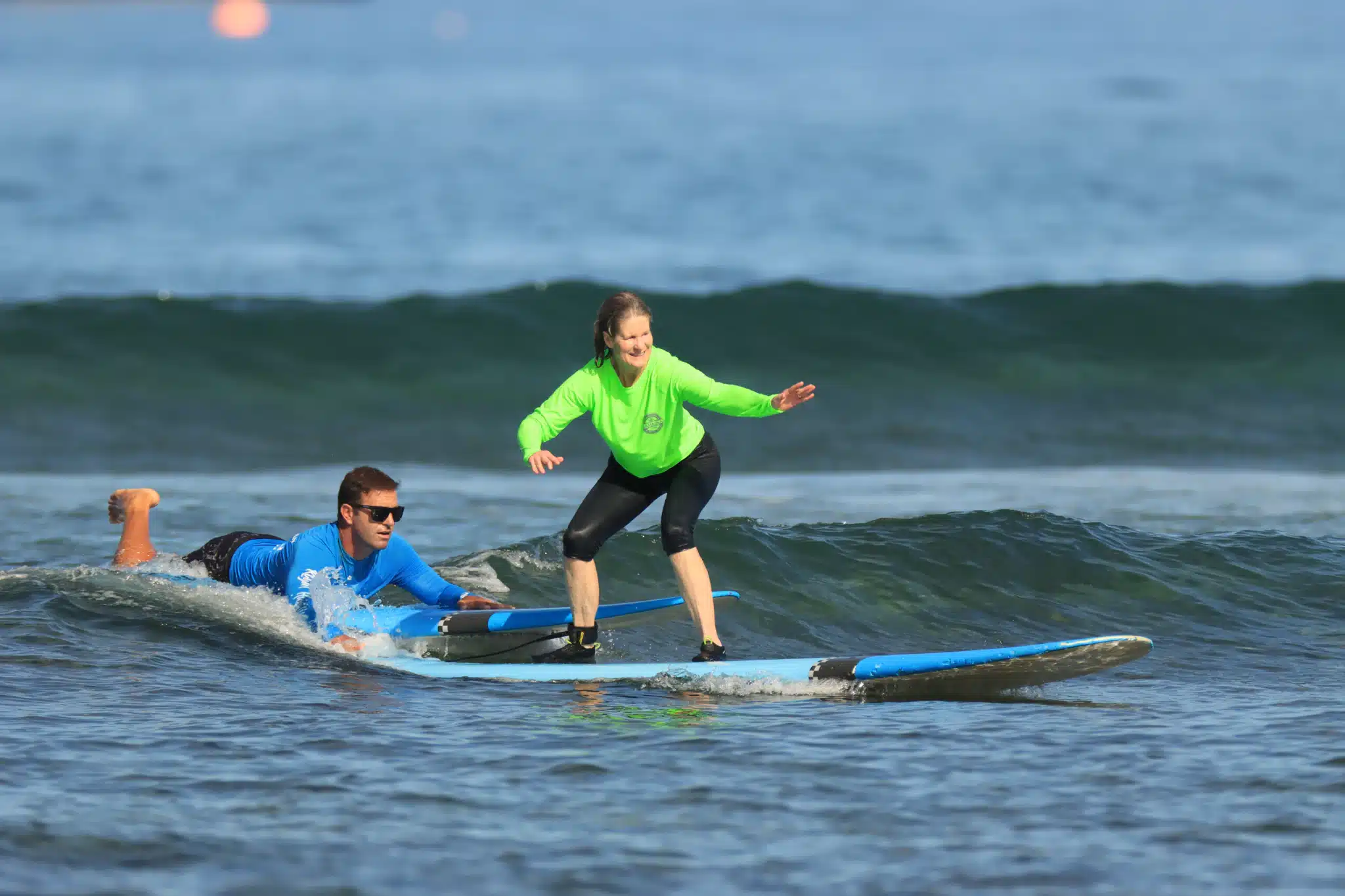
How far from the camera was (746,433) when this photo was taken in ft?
61.0

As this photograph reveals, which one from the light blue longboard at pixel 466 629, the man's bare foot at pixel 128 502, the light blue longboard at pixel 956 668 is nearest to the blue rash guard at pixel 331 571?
the light blue longboard at pixel 466 629

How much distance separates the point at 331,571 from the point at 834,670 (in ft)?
9.06

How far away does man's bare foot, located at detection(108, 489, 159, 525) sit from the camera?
32.9ft

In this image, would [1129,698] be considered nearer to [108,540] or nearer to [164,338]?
[108,540]

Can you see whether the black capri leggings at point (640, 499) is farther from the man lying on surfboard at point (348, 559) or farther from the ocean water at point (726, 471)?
the man lying on surfboard at point (348, 559)

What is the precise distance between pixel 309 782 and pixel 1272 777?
361 cm

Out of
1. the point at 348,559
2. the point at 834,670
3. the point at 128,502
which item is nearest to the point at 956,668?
the point at 834,670

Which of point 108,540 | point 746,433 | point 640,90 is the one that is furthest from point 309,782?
point 640,90

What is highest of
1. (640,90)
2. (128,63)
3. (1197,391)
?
(128,63)

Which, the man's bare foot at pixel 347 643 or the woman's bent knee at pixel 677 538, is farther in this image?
the man's bare foot at pixel 347 643

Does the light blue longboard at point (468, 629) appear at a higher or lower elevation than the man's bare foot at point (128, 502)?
lower

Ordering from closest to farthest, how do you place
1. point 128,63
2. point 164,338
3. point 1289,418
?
point 1289,418 → point 164,338 → point 128,63

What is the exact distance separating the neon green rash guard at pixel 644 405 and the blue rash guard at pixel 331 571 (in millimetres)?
1409

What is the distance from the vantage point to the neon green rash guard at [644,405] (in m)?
7.46
